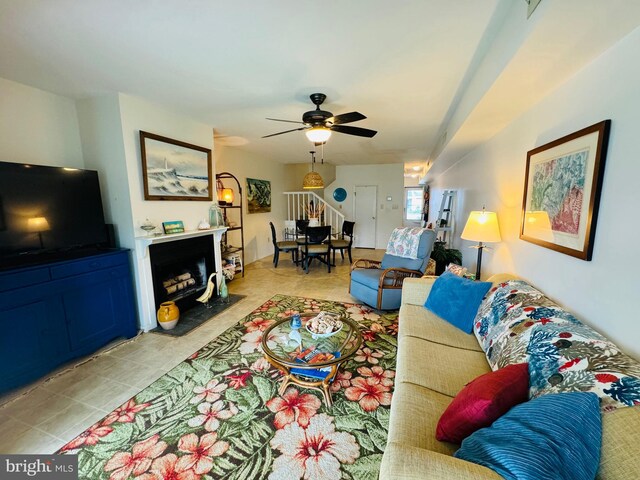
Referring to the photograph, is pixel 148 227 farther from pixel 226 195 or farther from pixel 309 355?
pixel 309 355

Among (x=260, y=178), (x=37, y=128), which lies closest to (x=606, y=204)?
(x=37, y=128)

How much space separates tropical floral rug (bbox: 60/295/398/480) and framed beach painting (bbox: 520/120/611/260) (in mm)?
1473

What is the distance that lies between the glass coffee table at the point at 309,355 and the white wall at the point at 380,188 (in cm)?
587

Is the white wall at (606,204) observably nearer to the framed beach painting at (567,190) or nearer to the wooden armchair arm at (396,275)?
the framed beach painting at (567,190)

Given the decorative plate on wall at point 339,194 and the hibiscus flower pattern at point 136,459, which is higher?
the decorative plate on wall at point 339,194

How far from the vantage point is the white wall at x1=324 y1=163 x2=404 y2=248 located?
7.32 m

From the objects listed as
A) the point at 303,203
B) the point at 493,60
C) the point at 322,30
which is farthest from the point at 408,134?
the point at 303,203

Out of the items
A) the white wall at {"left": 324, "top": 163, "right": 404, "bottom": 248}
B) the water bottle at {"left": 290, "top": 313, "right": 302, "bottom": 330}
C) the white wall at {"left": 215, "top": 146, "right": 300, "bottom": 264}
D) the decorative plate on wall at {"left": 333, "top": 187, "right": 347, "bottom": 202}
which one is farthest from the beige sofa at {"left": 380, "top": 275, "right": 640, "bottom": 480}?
the decorative plate on wall at {"left": 333, "top": 187, "right": 347, "bottom": 202}

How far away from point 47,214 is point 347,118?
270 cm

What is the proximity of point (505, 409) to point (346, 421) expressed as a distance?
0.98 meters

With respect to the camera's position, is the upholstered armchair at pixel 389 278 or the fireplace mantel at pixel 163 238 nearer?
the fireplace mantel at pixel 163 238

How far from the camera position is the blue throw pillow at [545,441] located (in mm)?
674

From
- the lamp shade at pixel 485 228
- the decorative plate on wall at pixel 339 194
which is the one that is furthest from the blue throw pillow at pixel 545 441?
the decorative plate on wall at pixel 339 194

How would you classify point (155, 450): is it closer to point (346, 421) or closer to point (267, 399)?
point (267, 399)
